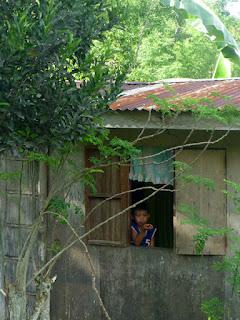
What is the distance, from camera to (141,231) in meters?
7.97

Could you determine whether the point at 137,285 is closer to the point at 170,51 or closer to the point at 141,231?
the point at 141,231

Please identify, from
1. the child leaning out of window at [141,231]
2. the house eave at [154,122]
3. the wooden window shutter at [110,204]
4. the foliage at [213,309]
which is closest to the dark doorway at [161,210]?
the child leaning out of window at [141,231]

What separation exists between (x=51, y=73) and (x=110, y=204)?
9.76 feet

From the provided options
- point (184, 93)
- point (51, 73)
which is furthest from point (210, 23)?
point (51, 73)

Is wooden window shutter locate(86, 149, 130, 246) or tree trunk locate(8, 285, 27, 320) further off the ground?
wooden window shutter locate(86, 149, 130, 246)

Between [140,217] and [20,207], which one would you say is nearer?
[20,207]

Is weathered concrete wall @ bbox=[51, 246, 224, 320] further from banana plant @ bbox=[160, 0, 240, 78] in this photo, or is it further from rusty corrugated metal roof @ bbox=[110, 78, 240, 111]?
banana plant @ bbox=[160, 0, 240, 78]

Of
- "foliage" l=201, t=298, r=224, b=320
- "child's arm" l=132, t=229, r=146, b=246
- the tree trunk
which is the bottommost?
"foliage" l=201, t=298, r=224, b=320

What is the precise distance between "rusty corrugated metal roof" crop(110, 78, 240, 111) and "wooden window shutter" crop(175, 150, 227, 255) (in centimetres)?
67

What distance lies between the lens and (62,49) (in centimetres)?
480

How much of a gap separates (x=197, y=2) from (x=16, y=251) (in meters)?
4.26

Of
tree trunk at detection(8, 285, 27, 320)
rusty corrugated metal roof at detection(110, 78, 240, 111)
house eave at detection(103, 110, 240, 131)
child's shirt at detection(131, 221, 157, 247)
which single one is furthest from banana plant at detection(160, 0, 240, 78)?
tree trunk at detection(8, 285, 27, 320)

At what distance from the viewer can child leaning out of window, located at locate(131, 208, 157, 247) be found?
26.0 feet

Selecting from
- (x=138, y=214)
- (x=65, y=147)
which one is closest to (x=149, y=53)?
(x=138, y=214)
